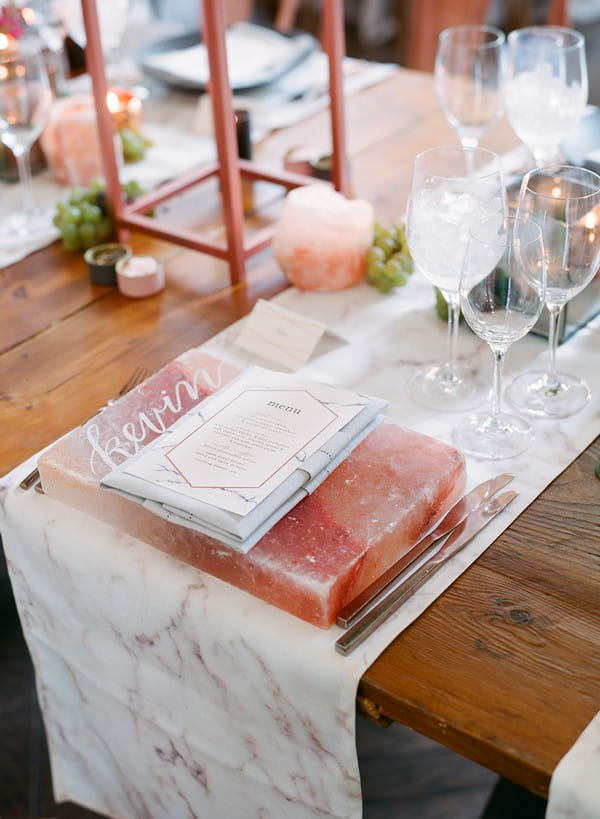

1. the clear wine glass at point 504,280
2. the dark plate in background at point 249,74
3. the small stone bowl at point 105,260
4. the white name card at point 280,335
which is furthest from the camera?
the dark plate in background at point 249,74

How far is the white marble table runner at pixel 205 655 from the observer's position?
92 centimetres

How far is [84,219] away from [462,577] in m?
0.89

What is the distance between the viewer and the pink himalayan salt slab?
2.99ft

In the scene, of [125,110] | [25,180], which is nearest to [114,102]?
[125,110]

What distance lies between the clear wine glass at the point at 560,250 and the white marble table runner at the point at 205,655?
3 centimetres

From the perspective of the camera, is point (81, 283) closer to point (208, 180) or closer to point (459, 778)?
point (208, 180)

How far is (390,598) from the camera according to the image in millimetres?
925

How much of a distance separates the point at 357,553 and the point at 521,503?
0.72ft

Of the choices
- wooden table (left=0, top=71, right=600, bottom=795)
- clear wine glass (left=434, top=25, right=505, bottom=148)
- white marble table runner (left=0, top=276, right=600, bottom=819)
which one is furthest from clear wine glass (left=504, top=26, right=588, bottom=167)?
white marble table runner (left=0, top=276, right=600, bottom=819)

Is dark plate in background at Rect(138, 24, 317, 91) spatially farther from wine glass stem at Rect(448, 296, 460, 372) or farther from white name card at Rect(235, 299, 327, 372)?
wine glass stem at Rect(448, 296, 460, 372)

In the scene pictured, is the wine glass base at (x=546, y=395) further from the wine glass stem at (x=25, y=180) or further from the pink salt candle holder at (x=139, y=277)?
the wine glass stem at (x=25, y=180)

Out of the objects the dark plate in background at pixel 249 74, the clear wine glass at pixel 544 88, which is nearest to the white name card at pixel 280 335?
the clear wine glass at pixel 544 88

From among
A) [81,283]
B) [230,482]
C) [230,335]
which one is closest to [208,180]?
[81,283]

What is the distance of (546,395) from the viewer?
3.94ft
